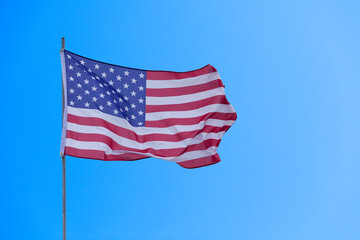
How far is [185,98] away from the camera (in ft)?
60.6

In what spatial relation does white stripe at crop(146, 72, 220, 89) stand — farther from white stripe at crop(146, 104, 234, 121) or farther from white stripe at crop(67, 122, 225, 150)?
white stripe at crop(67, 122, 225, 150)

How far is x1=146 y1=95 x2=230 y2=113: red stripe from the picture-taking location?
1820 centimetres

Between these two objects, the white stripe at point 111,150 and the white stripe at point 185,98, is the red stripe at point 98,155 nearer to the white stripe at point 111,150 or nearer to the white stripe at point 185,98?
the white stripe at point 111,150

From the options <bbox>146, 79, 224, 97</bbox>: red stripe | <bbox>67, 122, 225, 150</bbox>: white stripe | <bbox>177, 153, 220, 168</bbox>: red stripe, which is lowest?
<bbox>177, 153, 220, 168</bbox>: red stripe

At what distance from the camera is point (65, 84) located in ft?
53.5

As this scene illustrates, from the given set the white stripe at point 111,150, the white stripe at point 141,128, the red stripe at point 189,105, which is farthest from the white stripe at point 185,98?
the white stripe at point 111,150

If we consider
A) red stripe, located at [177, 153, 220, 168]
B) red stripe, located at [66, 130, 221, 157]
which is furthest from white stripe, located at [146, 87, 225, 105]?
red stripe, located at [177, 153, 220, 168]

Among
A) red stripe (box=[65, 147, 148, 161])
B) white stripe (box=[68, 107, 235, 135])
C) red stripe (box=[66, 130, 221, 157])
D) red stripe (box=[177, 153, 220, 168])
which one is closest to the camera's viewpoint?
red stripe (box=[65, 147, 148, 161])

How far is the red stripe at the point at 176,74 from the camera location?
1828 centimetres

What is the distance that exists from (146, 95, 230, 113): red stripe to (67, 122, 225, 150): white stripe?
967 millimetres

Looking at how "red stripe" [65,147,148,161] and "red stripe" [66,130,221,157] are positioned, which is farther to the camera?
"red stripe" [66,130,221,157]

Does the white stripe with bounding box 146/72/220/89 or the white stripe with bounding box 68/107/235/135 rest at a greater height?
the white stripe with bounding box 146/72/220/89

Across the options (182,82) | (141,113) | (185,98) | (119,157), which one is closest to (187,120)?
(185,98)

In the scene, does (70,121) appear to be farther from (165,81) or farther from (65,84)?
(165,81)
